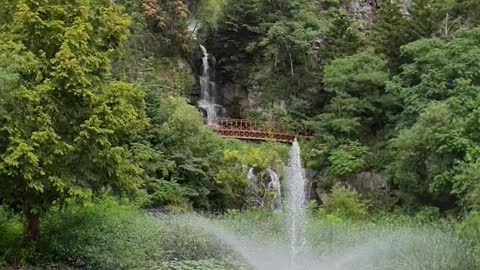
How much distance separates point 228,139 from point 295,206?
266 inches

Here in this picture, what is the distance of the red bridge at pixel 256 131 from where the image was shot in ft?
78.5

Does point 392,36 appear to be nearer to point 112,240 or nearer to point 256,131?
point 256,131

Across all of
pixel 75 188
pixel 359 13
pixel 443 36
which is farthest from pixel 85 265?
pixel 359 13

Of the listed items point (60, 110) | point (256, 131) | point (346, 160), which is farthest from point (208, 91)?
point (60, 110)

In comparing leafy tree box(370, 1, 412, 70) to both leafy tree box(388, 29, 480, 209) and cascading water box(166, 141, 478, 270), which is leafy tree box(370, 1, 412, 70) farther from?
cascading water box(166, 141, 478, 270)

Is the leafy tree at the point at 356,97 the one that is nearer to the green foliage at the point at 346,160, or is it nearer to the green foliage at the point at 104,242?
the green foliage at the point at 346,160

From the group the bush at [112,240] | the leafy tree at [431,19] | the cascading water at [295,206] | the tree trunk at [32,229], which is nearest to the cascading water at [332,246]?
the cascading water at [295,206]

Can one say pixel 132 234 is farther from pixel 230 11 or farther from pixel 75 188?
pixel 230 11

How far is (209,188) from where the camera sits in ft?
64.8

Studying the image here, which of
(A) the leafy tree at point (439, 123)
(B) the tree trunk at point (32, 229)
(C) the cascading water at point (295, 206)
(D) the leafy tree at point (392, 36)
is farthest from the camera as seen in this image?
(D) the leafy tree at point (392, 36)

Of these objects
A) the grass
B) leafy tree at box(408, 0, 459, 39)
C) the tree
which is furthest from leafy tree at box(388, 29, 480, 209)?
the tree

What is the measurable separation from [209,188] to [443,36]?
33.4ft

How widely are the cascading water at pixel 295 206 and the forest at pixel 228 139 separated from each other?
134 mm

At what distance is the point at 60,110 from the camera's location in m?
11.1
